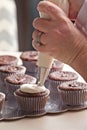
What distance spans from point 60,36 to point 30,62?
0.53 meters

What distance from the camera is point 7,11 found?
2777mm

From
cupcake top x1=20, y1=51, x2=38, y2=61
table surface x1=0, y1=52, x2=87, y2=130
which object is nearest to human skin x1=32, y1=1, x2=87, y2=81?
table surface x1=0, y1=52, x2=87, y2=130

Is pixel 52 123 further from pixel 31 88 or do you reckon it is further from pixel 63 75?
pixel 63 75

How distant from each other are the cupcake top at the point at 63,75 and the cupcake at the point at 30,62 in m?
0.10

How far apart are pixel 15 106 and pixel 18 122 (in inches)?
4.3

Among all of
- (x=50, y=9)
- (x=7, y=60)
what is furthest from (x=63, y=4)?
(x=7, y=60)

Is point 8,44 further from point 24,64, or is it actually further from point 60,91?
point 60,91

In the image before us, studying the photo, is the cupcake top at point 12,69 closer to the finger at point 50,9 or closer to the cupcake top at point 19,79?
the cupcake top at point 19,79

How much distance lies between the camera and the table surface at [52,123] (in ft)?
3.34

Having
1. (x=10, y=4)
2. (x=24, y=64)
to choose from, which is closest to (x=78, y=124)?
(x=24, y=64)

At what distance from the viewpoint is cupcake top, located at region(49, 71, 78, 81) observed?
1.29 meters

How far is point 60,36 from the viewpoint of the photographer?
0.98m

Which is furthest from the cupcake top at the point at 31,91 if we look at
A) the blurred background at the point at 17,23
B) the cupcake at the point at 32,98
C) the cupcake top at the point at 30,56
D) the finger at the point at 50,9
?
the blurred background at the point at 17,23

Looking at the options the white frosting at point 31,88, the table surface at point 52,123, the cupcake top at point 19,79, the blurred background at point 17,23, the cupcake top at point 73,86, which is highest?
the white frosting at point 31,88
